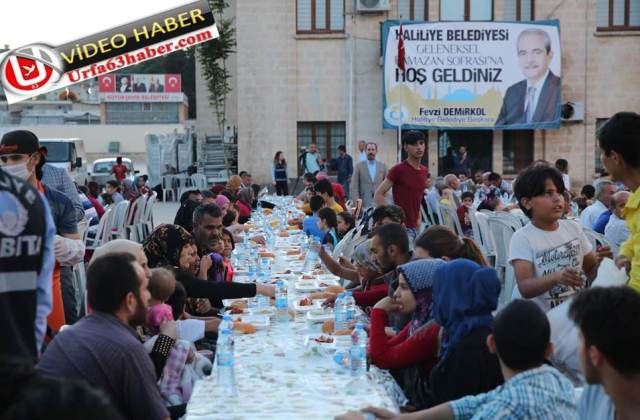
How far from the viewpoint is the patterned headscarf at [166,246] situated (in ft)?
18.8

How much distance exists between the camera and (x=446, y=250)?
4719mm

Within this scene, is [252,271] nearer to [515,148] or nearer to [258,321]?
[258,321]

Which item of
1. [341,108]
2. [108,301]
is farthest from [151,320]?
[341,108]

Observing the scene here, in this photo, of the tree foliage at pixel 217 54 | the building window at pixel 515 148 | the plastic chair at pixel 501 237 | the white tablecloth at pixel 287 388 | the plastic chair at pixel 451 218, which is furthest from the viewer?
the tree foliage at pixel 217 54

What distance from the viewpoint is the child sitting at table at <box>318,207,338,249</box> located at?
29.7 feet

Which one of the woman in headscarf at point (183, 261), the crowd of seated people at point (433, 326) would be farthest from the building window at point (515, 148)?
the woman in headscarf at point (183, 261)

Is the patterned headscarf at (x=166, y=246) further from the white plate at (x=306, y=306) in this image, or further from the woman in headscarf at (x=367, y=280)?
the woman in headscarf at (x=367, y=280)

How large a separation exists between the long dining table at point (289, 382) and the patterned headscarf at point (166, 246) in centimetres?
77

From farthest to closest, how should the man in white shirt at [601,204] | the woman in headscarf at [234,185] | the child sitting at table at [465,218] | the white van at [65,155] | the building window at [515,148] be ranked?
the building window at [515,148] → the white van at [65,155] → the woman in headscarf at [234,185] → the child sitting at table at [465,218] → the man in white shirt at [601,204]

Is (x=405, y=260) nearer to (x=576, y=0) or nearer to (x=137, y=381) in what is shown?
(x=137, y=381)

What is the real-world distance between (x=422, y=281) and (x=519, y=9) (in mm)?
22235

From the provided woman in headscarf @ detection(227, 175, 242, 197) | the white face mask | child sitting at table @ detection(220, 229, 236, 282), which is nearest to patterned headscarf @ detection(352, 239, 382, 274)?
child sitting at table @ detection(220, 229, 236, 282)

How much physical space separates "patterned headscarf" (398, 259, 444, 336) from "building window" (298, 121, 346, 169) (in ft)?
69.6

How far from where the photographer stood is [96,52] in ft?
54.2
